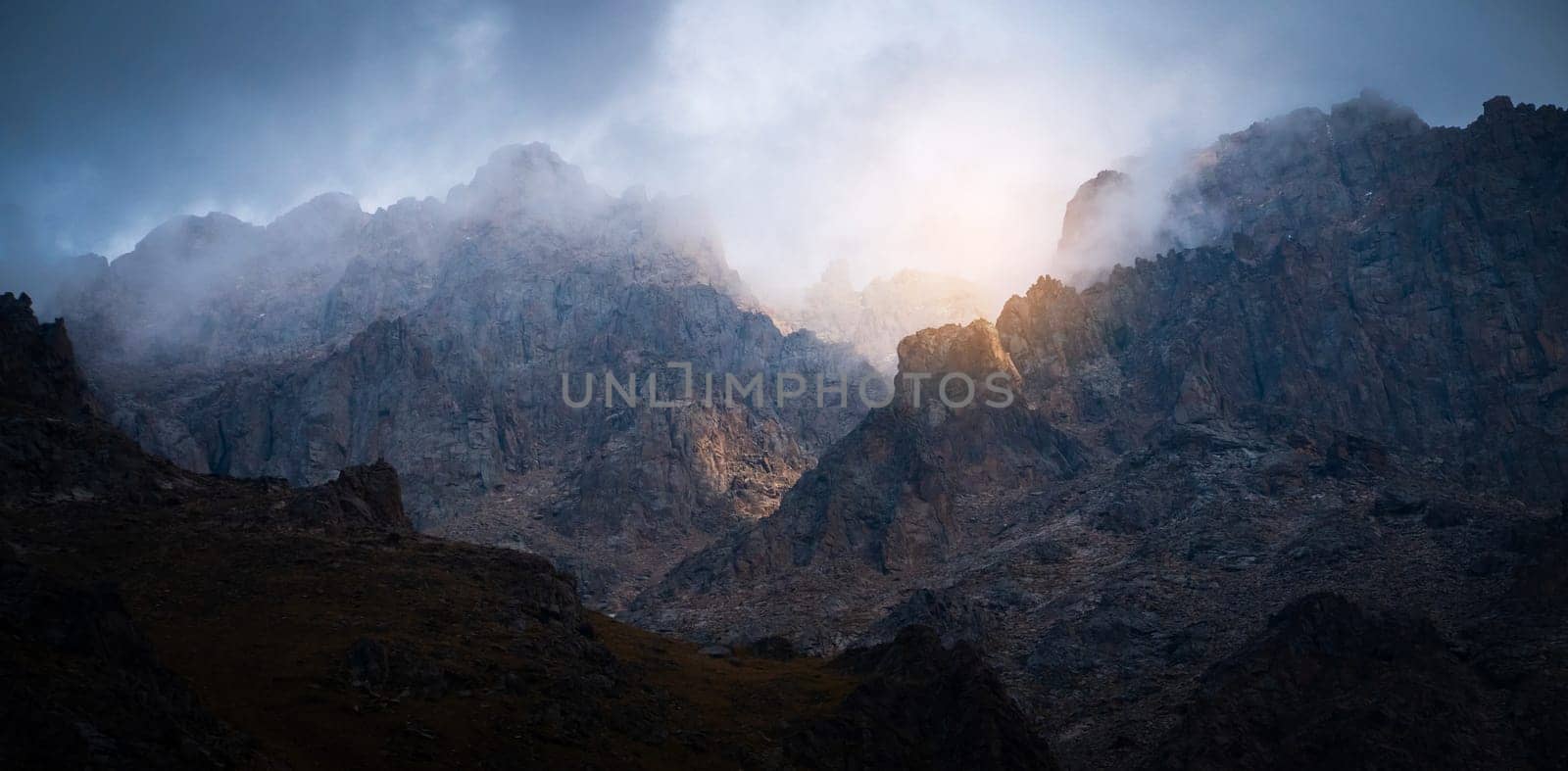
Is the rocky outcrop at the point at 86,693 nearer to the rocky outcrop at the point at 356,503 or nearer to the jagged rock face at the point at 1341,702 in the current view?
the rocky outcrop at the point at 356,503

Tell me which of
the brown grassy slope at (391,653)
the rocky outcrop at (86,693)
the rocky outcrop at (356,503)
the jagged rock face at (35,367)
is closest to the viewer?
the rocky outcrop at (86,693)

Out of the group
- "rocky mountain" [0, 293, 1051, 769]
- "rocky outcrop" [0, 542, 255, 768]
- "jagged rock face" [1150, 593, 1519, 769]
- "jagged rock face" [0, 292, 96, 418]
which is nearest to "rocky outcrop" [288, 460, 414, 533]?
"rocky mountain" [0, 293, 1051, 769]

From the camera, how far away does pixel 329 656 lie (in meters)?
77.1

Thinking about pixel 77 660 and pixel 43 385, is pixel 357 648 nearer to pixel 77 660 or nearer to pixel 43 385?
pixel 77 660

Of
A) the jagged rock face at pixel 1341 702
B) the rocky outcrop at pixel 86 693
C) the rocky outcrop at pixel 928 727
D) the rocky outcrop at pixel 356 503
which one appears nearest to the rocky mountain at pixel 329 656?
the rocky outcrop at pixel 86 693

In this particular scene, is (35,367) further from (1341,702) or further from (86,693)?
(1341,702)

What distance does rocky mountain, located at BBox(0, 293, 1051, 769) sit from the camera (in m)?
54.7

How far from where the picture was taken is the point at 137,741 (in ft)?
159

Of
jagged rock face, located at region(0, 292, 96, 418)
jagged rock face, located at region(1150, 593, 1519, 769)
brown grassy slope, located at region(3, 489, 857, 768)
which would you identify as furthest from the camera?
jagged rock face, located at region(0, 292, 96, 418)

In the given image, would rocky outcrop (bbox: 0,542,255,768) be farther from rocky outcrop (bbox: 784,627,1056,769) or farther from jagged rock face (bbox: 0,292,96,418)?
jagged rock face (bbox: 0,292,96,418)

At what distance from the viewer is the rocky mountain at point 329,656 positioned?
54.7 metres

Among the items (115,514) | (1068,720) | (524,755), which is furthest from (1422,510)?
(115,514)

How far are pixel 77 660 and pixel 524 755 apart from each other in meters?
27.6

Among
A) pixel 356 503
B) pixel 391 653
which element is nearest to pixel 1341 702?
pixel 391 653
